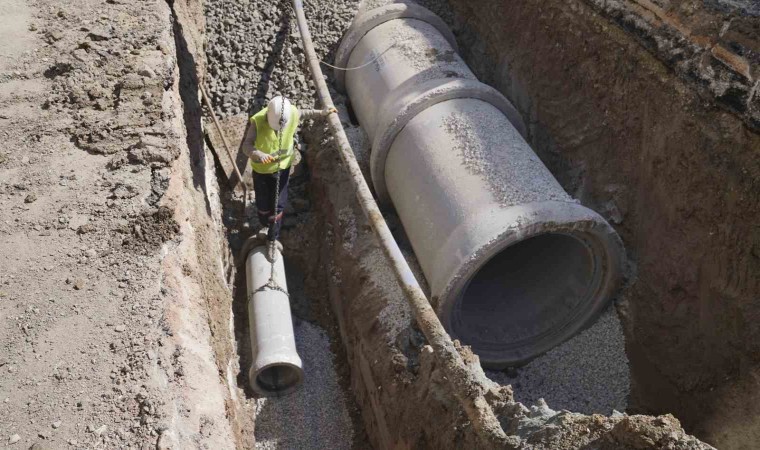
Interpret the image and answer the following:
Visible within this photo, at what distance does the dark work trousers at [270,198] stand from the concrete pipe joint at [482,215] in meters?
0.91

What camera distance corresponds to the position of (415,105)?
6113mm

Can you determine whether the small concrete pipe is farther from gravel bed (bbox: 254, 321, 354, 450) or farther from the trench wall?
the trench wall

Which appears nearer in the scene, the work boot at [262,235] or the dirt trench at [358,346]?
the dirt trench at [358,346]

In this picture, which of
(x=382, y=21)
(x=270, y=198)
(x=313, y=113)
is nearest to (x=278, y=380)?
(x=270, y=198)

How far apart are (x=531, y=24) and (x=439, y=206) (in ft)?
8.58

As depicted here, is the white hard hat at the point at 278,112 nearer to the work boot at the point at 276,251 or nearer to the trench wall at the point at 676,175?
the work boot at the point at 276,251

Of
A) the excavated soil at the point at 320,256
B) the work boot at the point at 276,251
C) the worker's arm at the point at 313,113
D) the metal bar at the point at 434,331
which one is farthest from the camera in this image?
the work boot at the point at 276,251

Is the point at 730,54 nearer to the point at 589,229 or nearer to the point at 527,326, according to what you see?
the point at 589,229

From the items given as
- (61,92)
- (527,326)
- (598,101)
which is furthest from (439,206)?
(61,92)

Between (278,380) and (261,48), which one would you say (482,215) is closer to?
(278,380)

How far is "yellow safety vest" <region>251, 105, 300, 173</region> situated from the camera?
19.4 feet

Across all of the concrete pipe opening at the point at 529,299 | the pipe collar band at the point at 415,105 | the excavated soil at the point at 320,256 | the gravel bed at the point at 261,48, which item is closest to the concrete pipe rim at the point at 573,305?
the concrete pipe opening at the point at 529,299

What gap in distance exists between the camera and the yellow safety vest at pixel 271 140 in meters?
5.92

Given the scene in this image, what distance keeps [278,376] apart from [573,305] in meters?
2.73
